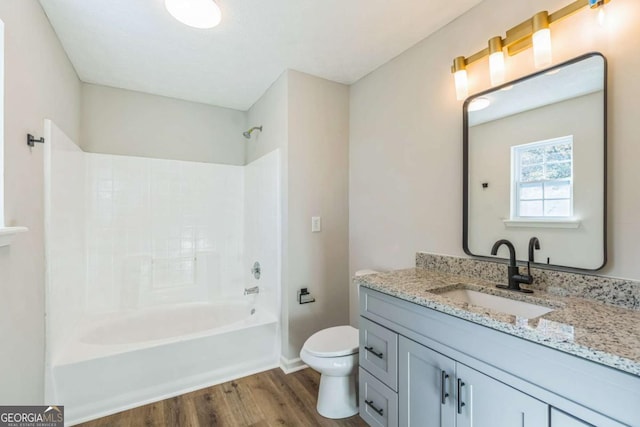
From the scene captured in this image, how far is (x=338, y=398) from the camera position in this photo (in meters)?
1.79

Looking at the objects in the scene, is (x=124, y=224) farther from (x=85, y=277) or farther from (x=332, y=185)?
(x=332, y=185)

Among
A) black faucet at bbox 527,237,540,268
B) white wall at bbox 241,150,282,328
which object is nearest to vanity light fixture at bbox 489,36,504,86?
black faucet at bbox 527,237,540,268

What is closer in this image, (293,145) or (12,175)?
(12,175)

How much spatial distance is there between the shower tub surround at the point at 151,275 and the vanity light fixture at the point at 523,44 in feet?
4.88

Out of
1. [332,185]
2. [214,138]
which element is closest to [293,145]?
[332,185]

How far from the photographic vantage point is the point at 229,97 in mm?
2893

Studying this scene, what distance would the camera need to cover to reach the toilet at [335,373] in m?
1.72

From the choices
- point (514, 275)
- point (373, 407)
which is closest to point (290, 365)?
point (373, 407)

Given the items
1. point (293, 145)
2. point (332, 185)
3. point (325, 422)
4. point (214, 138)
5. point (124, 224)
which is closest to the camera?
point (325, 422)

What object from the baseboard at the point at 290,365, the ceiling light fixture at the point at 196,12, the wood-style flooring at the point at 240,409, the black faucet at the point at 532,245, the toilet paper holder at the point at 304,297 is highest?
the ceiling light fixture at the point at 196,12

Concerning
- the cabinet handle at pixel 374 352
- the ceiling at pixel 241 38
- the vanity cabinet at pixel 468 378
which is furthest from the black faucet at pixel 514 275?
the ceiling at pixel 241 38

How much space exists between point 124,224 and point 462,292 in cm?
284

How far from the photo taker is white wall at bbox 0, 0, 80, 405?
4.14 ft

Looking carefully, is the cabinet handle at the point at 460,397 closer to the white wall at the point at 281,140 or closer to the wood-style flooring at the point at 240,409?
the wood-style flooring at the point at 240,409
